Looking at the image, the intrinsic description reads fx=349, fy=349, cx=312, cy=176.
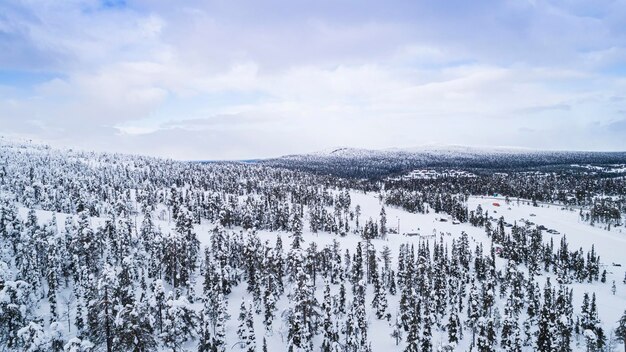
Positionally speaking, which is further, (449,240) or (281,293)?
(449,240)

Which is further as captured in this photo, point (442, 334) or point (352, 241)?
point (352, 241)

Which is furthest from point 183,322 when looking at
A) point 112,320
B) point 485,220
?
point 485,220

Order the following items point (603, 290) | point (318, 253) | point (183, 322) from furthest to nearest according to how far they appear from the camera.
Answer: point (318, 253), point (603, 290), point (183, 322)

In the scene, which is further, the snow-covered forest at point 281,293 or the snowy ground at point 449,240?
the snowy ground at point 449,240

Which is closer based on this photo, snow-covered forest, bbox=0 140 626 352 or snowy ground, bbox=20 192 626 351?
snow-covered forest, bbox=0 140 626 352

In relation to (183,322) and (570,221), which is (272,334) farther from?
(570,221)

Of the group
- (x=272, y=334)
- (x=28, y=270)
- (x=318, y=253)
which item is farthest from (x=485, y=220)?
(x=28, y=270)

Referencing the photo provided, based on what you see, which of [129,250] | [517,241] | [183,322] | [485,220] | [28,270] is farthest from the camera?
[485,220]

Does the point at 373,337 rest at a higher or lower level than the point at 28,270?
lower

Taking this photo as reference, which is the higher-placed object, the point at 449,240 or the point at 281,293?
the point at 281,293

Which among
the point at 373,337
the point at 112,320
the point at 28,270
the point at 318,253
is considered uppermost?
the point at 112,320
